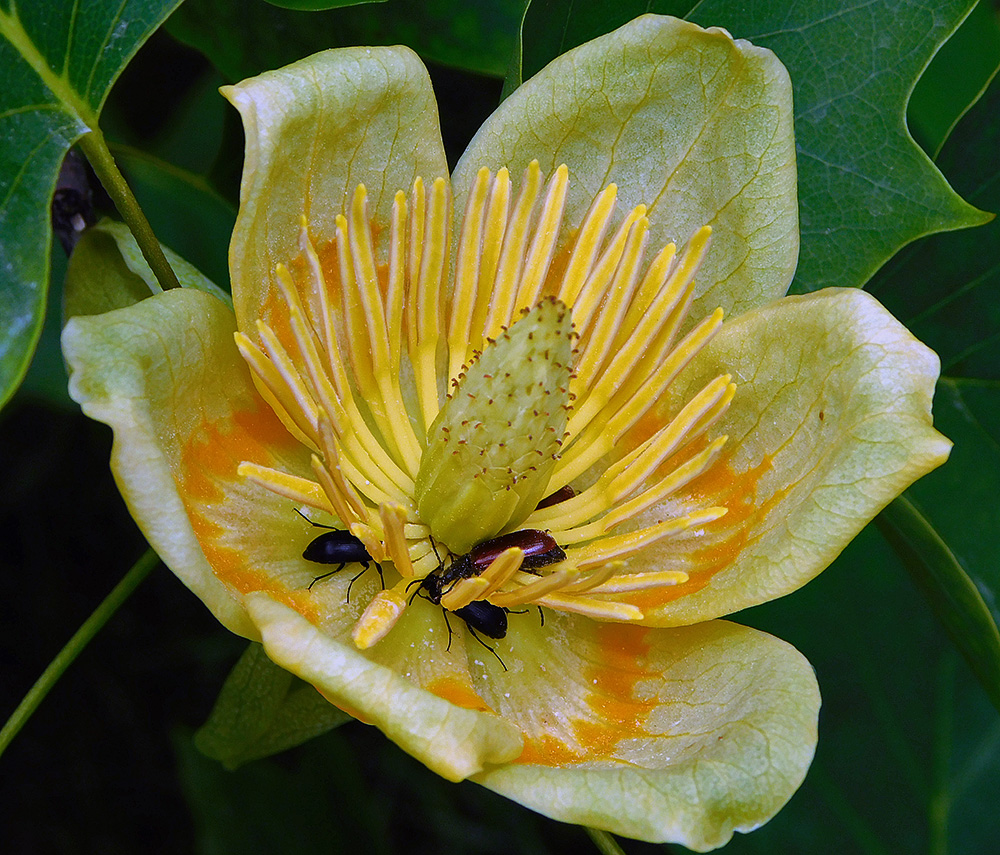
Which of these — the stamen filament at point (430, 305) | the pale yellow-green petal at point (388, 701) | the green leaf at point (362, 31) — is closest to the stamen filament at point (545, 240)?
the stamen filament at point (430, 305)

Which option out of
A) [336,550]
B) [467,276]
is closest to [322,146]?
[467,276]

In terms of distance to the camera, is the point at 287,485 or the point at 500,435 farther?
the point at 500,435

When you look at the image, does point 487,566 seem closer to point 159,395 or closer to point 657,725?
point 657,725

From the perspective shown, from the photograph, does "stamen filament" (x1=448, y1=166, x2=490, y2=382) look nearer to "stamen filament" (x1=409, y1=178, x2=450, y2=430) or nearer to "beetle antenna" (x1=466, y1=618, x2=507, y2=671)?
"stamen filament" (x1=409, y1=178, x2=450, y2=430)

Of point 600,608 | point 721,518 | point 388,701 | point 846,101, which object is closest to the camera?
point 388,701

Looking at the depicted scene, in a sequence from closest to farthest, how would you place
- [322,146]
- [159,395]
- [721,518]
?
[159,395]
[322,146]
[721,518]

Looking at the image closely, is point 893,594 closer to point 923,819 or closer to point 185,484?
point 923,819

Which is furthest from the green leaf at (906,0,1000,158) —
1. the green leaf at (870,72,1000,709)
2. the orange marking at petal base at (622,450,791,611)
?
the orange marking at petal base at (622,450,791,611)
